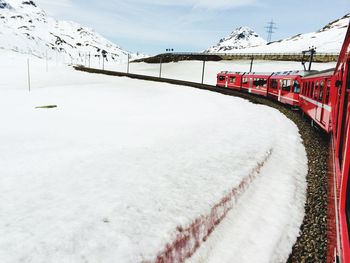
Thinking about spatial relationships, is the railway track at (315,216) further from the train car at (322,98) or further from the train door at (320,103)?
the train door at (320,103)

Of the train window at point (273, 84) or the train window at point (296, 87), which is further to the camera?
the train window at point (273, 84)

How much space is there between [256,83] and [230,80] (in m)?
9.27

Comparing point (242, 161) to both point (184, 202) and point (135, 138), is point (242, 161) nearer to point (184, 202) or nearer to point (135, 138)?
point (184, 202)

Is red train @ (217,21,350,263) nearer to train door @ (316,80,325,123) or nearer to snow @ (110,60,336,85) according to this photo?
train door @ (316,80,325,123)

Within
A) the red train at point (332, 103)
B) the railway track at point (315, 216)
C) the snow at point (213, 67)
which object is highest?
the snow at point (213, 67)

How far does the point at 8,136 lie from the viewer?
47.0 ft

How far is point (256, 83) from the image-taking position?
34.6 meters

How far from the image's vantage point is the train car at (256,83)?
Result: 104 ft

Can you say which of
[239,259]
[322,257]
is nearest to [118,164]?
[239,259]

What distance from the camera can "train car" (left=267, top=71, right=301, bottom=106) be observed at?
2238 cm

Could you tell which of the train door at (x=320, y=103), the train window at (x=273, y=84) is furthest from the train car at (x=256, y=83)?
the train door at (x=320, y=103)

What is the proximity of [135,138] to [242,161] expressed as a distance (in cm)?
520

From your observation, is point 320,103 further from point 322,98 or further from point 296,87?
point 296,87

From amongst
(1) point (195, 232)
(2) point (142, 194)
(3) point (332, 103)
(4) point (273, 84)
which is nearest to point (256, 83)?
(4) point (273, 84)
